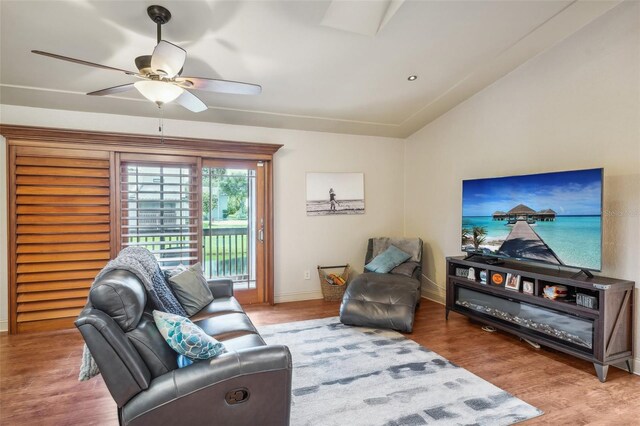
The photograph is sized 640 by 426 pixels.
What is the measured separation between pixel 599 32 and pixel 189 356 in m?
3.97

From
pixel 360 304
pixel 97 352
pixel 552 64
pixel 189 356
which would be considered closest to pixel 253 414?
pixel 189 356

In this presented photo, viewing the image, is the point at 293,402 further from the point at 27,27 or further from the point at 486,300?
the point at 27,27

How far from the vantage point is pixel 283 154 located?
187 inches

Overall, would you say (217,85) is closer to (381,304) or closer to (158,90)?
(158,90)

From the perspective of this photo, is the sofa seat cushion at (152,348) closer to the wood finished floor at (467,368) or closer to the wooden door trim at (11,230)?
the wood finished floor at (467,368)

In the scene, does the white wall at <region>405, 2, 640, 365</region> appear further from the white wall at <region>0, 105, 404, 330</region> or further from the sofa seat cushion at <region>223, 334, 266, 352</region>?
the sofa seat cushion at <region>223, 334, 266, 352</region>

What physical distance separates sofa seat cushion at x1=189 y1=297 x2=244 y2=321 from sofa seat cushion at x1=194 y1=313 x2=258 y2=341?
3.8 inches

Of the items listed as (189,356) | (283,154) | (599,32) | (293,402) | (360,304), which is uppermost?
(599,32)

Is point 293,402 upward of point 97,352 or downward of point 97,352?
downward

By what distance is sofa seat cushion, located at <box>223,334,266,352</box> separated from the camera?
7.01 feet

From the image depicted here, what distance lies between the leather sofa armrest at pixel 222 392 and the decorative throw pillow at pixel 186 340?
5 cm

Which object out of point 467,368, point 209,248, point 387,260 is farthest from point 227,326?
point 387,260

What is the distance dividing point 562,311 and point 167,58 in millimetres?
3479

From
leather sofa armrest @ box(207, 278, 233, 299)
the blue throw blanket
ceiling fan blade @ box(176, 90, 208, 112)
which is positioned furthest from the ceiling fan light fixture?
leather sofa armrest @ box(207, 278, 233, 299)
